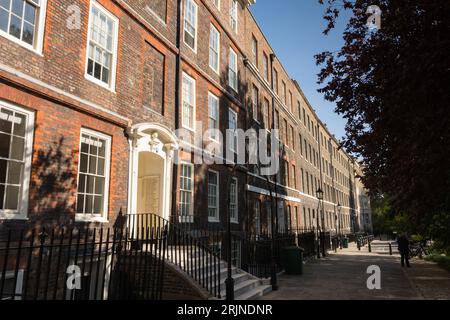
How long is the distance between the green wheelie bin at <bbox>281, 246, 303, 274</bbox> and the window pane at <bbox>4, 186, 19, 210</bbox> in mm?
11462

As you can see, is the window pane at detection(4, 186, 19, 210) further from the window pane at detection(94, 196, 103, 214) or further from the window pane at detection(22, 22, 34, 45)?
the window pane at detection(22, 22, 34, 45)

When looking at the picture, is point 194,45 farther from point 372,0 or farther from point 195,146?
point 372,0

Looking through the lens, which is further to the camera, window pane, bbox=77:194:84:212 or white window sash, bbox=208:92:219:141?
white window sash, bbox=208:92:219:141

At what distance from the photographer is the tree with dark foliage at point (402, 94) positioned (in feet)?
23.7

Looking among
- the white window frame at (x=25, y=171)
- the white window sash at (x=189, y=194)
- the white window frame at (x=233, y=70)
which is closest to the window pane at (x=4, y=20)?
the white window frame at (x=25, y=171)

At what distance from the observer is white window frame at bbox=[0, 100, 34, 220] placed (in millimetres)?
6602

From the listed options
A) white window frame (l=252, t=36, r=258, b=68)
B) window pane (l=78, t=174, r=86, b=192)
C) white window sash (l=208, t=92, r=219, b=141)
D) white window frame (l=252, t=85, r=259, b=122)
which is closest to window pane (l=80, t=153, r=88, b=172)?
window pane (l=78, t=174, r=86, b=192)

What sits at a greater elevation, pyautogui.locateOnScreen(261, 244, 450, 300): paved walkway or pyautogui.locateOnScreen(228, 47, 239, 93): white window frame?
pyautogui.locateOnScreen(228, 47, 239, 93): white window frame

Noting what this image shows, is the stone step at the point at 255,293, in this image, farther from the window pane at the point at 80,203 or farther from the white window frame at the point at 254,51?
the white window frame at the point at 254,51

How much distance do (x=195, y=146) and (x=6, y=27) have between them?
738 cm

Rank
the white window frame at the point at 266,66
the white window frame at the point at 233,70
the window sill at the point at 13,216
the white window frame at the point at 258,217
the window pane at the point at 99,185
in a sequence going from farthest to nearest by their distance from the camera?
1. the white window frame at the point at 266,66
2. the white window frame at the point at 258,217
3. the white window frame at the point at 233,70
4. the window pane at the point at 99,185
5. the window sill at the point at 13,216

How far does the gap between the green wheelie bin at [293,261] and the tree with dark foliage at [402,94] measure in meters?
5.37

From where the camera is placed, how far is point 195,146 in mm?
13219
